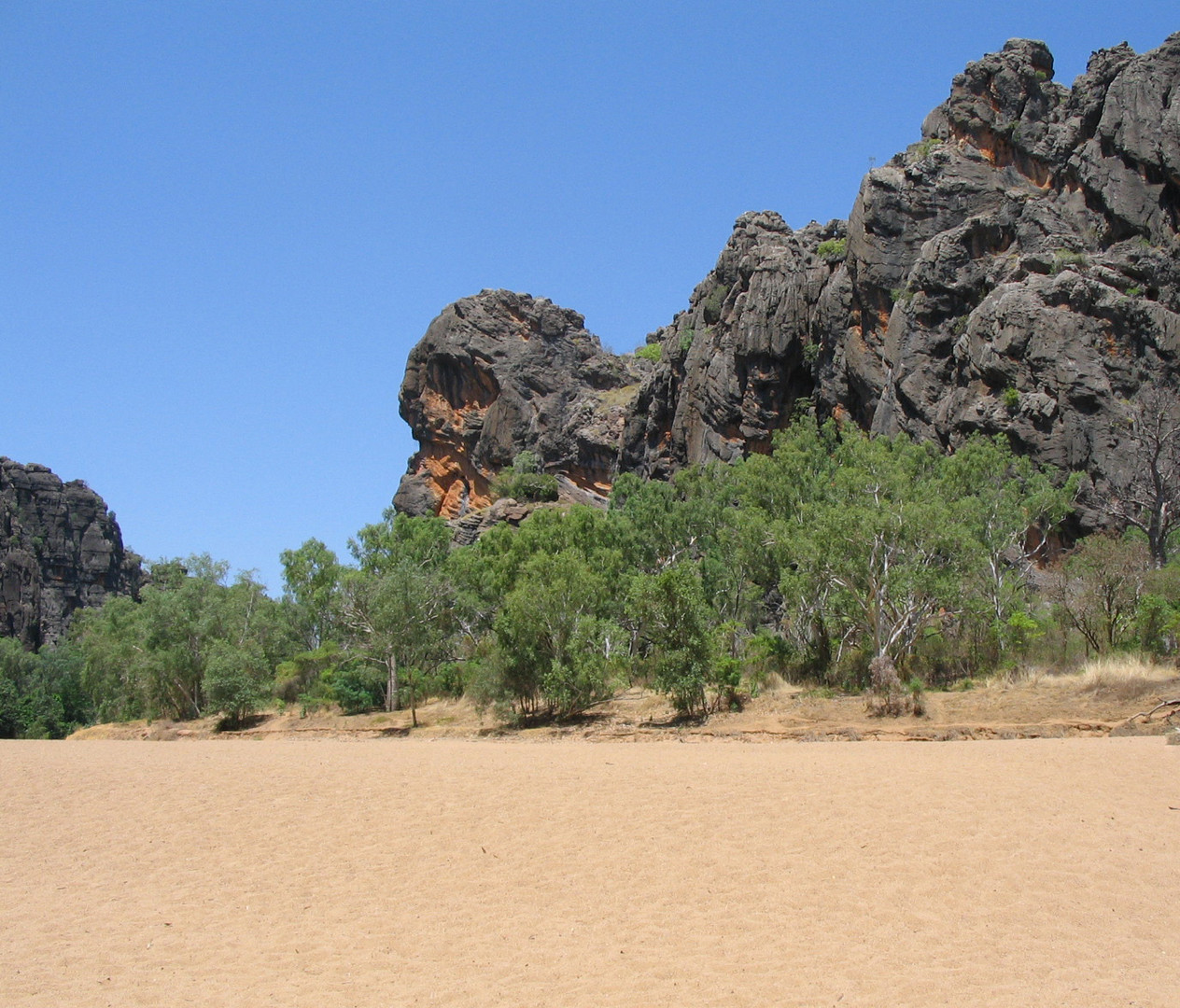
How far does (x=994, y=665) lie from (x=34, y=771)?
82.5ft

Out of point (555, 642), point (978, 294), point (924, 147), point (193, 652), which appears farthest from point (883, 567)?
point (924, 147)

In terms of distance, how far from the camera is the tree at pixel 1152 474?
112ft

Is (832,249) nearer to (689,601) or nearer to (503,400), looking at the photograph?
(503,400)

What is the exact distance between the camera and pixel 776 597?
48594 mm

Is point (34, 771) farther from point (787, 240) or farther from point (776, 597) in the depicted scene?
point (787, 240)

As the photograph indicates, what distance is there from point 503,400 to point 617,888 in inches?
3144

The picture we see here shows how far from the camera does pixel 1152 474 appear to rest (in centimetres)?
3503

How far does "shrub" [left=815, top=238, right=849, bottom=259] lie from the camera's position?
59884mm

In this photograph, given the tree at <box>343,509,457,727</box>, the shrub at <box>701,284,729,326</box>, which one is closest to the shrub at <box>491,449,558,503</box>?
the shrub at <box>701,284,729,326</box>

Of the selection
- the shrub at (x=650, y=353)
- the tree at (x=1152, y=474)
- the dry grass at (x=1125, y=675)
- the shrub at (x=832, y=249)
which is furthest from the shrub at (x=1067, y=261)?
the shrub at (x=650, y=353)

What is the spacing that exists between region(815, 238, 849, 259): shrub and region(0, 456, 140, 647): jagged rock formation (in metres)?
91.1

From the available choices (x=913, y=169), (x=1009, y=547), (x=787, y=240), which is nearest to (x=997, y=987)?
(x=1009, y=547)

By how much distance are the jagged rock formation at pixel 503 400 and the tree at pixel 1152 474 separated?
49699 mm

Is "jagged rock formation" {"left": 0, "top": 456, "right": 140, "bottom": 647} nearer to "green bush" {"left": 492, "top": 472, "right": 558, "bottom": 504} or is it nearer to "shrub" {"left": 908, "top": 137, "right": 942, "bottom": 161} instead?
"green bush" {"left": 492, "top": 472, "right": 558, "bottom": 504}
